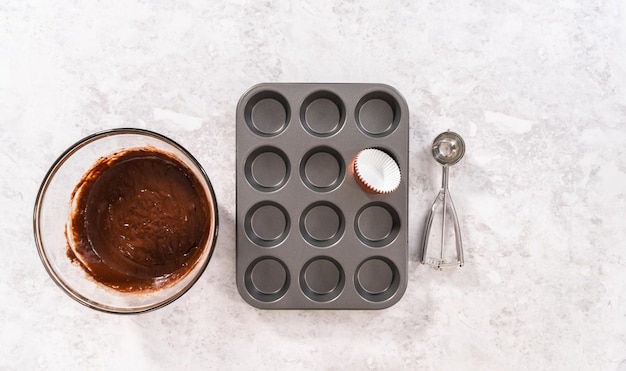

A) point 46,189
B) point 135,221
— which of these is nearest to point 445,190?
point 135,221

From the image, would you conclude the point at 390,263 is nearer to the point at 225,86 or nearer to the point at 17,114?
the point at 225,86

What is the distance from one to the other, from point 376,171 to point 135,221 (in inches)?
13.8

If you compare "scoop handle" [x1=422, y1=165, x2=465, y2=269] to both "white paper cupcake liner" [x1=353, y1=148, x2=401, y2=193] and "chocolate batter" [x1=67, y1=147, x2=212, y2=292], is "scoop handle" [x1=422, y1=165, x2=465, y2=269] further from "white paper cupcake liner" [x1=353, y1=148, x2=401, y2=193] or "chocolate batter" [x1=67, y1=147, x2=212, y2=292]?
"chocolate batter" [x1=67, y1=147, x2=212, y2=292]

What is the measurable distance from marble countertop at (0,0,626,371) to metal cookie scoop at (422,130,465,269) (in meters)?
0.02

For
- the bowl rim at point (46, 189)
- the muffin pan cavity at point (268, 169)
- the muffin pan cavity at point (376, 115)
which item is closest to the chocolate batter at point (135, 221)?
the bowl rim at point (46, 189)

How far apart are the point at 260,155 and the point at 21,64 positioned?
413 mm

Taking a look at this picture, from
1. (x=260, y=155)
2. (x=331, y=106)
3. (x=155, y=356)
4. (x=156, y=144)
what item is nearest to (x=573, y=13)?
(x=331, y=106)

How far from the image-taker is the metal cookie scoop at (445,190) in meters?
0.76

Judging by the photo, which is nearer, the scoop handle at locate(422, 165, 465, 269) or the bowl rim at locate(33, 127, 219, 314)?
the bowl rim at locate(33, 127, 219, 314)

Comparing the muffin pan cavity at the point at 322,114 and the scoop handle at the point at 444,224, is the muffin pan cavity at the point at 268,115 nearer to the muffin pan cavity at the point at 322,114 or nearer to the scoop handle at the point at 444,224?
the muffin pan cavity at the point at 322,114

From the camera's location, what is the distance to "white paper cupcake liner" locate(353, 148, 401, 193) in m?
0.72

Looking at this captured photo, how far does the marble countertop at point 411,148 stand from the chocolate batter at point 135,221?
0.41ft

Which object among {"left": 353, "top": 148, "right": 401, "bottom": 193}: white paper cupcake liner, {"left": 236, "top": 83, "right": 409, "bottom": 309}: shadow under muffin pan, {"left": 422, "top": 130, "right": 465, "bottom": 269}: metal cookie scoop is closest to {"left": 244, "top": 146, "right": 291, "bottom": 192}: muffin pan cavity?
{"left": 236, "top": 83, "right": 409, "bottom": 309}: shadow under muffin pan

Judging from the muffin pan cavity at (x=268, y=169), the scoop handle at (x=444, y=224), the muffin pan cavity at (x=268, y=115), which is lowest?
the scoop handle at (x=444, y=224)
